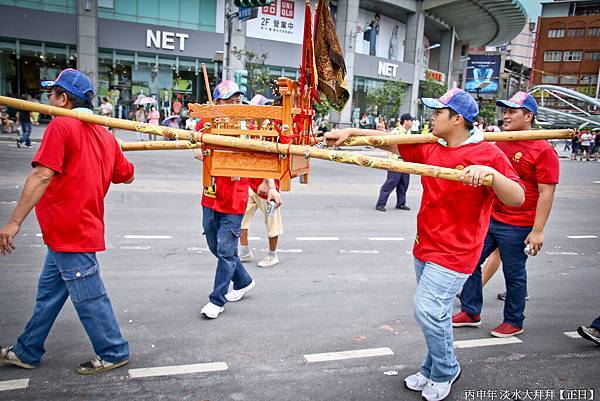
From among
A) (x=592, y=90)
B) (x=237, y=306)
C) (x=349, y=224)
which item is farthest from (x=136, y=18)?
(x=592, y=90)

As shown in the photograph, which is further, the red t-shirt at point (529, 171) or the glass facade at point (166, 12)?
the glass facade at point (166, 12)

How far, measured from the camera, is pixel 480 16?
41969mm

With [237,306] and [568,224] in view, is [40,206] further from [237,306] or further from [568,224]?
[568,224]

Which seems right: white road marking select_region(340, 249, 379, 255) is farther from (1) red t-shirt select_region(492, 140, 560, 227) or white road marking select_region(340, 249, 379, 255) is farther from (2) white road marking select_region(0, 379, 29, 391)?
(2) white road marking select_region(0, 379, 29, 391)

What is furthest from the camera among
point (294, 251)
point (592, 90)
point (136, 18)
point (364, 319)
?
point (592, 90)

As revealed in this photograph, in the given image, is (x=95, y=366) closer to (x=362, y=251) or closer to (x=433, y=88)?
(x=362, y=251)

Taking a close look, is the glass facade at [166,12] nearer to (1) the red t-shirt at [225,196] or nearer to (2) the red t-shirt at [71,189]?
(1) the red t-shirt at [225,196]

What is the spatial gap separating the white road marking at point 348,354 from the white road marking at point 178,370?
0.67 metres

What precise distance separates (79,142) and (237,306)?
2293mm

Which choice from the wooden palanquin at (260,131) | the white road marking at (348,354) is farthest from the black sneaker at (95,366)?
the wooden palanquin at (260,131)

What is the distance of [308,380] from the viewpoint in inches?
138

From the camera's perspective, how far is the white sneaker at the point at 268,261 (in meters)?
6.11

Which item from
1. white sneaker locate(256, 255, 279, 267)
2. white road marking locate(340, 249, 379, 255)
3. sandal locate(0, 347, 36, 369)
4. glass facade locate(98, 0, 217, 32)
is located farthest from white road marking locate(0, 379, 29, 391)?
glass facade locate(98, 0, 217, 32)

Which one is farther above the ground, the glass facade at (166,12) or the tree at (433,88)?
the glass facade at (166,12)
